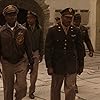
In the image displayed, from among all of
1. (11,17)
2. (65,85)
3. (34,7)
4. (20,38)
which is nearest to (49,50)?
(20,38)

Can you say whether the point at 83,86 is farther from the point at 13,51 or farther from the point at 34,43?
the point at 13,51

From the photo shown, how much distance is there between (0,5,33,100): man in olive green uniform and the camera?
17.2 feet

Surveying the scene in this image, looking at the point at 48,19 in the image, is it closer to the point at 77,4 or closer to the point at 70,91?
the point at 77,4

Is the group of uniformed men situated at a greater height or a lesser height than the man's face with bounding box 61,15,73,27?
lesser

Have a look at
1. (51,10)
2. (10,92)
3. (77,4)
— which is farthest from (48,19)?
(10,92)

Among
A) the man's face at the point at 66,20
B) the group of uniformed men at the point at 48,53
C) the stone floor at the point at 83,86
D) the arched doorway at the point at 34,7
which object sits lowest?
the stone floor at the point at 83,86

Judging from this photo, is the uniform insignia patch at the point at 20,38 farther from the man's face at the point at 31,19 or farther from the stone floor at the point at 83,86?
the stone floor at the point at 83,86

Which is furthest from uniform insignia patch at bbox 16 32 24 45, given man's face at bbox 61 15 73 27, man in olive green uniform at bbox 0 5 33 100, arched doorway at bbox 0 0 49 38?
arched doorway at bbox 0 0 49 38

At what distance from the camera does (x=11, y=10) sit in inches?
204

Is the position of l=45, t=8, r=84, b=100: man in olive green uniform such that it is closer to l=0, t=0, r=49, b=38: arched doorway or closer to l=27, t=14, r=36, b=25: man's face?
l=27, t=14, r=36, b=25: man's face

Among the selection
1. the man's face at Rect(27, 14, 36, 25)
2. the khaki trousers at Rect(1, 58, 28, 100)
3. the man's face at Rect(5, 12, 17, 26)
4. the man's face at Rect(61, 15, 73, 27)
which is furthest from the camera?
the man's face at Rect(27, 14, 36, 25)

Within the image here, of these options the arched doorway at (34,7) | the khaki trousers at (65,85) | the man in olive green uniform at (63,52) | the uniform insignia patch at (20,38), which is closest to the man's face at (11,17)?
the uniform insignia patch at (20,38)

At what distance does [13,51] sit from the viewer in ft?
17.3

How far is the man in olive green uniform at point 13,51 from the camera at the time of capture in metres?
5.24
